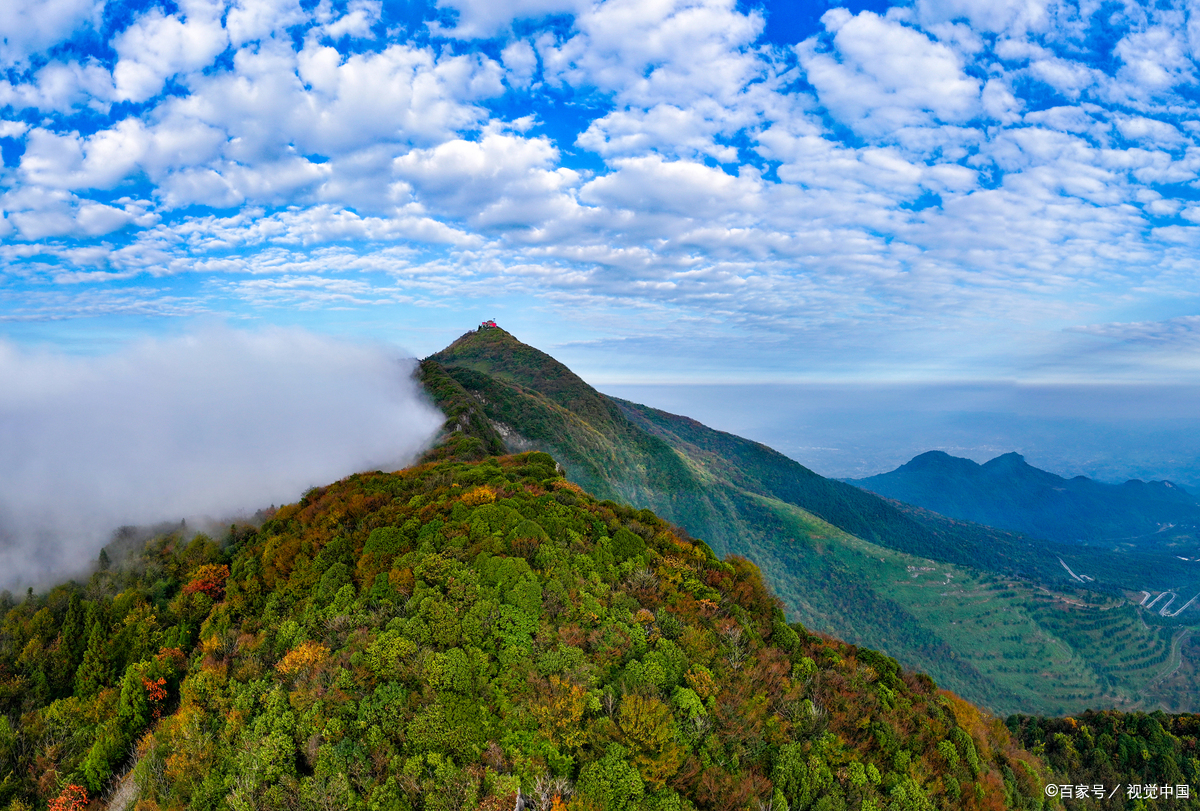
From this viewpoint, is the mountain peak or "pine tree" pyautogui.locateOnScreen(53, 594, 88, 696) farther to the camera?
the mountain peak

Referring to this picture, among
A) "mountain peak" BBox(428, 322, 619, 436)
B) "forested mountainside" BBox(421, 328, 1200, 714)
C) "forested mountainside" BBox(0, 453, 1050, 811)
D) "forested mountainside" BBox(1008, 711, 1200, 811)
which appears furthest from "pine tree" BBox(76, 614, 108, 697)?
"mountain peak" BBox(428, 322, 619, 436)

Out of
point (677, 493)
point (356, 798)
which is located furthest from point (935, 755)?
point (677, 493)

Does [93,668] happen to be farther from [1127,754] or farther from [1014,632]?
[1014,632]

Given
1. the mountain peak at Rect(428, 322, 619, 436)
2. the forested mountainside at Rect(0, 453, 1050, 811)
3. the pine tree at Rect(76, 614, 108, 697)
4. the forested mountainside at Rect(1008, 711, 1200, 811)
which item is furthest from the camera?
the mountain peak at Rect(428, 322, 619, 436)

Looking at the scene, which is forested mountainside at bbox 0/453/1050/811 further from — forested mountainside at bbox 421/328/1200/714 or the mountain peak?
A: the mountain peak

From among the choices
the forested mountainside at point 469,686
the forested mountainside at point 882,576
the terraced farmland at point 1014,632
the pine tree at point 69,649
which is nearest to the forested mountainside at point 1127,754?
the forested mountainside at point 469,686

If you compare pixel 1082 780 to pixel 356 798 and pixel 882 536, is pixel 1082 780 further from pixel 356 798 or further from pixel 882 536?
pixel 882 536
